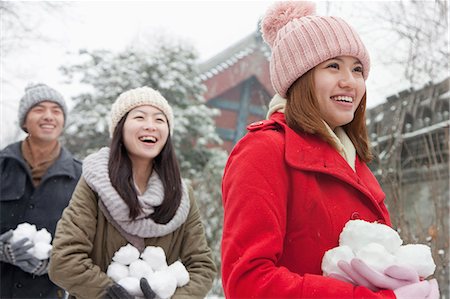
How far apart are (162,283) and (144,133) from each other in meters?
0.74

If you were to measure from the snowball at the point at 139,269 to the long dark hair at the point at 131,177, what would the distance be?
0.71 feet

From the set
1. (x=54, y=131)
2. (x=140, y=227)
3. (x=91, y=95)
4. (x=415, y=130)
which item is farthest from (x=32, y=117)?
(x=91, y=95)

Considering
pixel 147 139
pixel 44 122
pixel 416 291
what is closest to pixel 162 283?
pixel 147 139

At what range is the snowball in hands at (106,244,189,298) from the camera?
2.33m

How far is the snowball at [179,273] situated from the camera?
2.43m

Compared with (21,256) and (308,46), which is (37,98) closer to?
(21,256)

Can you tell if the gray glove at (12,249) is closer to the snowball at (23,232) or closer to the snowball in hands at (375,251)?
the snowball at (23,232)

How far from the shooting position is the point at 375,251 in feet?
4.37

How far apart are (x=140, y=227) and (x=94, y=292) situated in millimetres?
356

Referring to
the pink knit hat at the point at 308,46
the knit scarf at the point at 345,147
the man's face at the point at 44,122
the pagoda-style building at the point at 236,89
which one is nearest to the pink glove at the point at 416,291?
the knit scarf at the point at 345,147

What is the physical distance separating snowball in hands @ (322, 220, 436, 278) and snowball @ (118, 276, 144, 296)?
1.16 meters

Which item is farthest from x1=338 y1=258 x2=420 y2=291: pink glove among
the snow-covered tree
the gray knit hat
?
the snow-covered tree

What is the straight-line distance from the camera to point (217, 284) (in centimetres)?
860

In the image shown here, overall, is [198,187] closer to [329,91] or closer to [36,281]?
[36,281]
